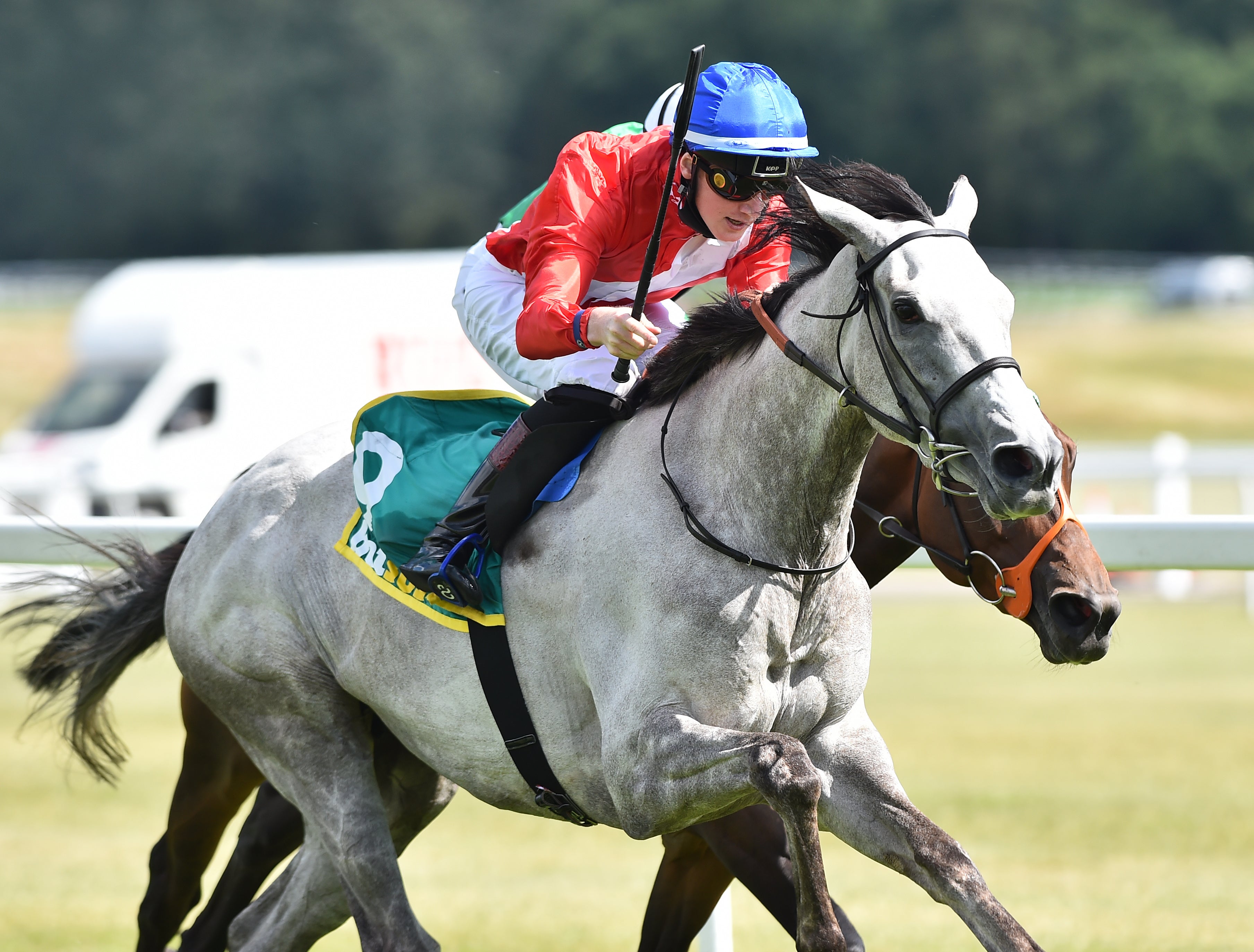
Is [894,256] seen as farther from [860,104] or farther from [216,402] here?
[860,104]

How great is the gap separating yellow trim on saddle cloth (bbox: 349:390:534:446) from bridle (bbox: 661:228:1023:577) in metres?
0.76

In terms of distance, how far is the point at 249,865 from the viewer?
15.2 ft

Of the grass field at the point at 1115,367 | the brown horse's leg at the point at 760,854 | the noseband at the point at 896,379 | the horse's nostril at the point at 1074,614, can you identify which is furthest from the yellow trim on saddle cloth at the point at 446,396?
the grass field at the point at 1115,367

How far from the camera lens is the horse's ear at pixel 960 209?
3123 mm

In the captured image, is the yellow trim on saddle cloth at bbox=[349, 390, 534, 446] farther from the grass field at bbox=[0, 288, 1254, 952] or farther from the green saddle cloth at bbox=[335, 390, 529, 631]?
the grass field at bbox=[0, 288, 1254, 952]

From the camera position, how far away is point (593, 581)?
3428 millimetres

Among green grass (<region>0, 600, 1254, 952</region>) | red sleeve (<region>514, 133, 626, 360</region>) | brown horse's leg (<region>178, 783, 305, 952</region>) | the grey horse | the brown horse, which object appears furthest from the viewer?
green grass (<region>0, 600, 1254, 952</region>)

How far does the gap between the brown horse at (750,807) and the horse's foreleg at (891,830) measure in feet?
0.82

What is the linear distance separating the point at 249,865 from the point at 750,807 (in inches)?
63.1

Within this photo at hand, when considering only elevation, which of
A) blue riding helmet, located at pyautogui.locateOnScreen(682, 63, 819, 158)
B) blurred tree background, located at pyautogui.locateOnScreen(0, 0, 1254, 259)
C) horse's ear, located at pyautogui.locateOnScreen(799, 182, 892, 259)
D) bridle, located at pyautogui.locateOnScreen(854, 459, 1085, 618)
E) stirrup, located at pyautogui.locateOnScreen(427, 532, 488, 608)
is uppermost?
blue riding helmet, located at pyautogui.locateOnScreen(682, 63, 819, 158)

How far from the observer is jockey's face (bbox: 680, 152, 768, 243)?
3.54m

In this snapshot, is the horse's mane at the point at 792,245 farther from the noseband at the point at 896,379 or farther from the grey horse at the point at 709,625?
the noseband at the point at 896,379

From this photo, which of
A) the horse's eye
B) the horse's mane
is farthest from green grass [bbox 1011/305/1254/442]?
the horse's eye

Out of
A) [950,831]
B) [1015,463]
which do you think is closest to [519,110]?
[950,831]
